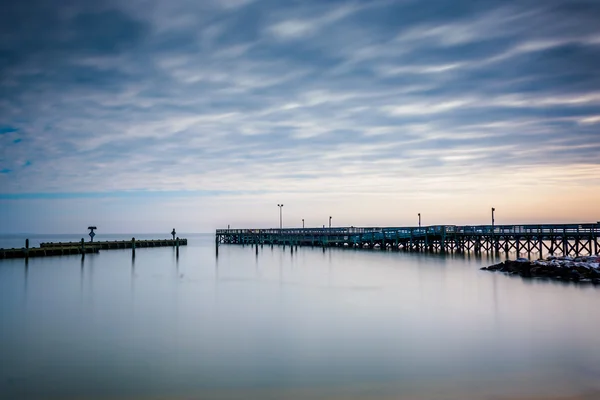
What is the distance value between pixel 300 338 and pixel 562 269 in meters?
22.1

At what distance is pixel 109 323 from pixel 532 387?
15.5m

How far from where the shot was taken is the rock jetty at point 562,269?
98.0 ft

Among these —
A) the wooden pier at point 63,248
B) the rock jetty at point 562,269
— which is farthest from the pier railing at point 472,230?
the wooden pier at point 63,248

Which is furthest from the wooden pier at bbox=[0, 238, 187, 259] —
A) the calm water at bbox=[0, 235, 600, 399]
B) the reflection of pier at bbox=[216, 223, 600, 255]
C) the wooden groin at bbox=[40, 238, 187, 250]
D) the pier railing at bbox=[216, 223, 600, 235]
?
the pier railing at bbox=[216, 223, 600, 235]

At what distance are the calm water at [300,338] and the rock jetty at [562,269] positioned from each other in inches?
89.9

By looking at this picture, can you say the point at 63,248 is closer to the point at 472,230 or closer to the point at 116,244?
the point at 116,244

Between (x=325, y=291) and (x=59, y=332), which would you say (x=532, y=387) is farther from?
(x=325, y=291)

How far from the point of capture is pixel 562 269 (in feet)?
103

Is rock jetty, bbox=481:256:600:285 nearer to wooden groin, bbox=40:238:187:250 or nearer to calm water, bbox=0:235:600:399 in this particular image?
calm water, bbox=0:235:600:399

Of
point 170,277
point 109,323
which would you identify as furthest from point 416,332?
point 170,277

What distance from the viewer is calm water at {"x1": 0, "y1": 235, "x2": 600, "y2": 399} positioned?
12.0 metres

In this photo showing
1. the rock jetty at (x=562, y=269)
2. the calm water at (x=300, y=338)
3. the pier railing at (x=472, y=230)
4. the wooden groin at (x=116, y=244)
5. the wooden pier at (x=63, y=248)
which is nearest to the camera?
the calm water at (x=300, y=338)

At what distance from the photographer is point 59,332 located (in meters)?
18.2

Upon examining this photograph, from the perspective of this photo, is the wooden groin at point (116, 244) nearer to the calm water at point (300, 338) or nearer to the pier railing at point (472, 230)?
the pier railing at point (472, 230)
